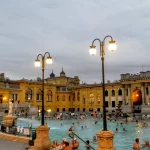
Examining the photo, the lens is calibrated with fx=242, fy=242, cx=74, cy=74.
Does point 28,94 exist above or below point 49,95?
above

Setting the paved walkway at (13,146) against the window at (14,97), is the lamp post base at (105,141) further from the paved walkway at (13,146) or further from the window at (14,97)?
the window at (14,97)

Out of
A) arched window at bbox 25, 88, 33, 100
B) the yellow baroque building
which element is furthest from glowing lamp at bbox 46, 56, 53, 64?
arched window at bbox 25, 88, 33, 100

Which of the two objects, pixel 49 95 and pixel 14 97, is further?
pixel 49 95

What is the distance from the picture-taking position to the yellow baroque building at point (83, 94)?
67.9 meters

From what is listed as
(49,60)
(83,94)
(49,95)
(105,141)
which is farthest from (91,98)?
(105,141)

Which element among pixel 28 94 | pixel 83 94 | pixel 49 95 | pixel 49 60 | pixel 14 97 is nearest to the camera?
pixel 49 60

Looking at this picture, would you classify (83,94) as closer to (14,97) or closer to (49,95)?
(49,95)

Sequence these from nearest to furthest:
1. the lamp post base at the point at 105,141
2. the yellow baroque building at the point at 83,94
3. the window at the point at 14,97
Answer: the lamp post base at the point at 105,141 → the window at the point at 14,97 → the yellow baroque building at the point at 83,94

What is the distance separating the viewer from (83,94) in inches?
3302

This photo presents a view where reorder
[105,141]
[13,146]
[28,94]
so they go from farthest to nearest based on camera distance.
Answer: [28,94] → [13,146] → [105,141]

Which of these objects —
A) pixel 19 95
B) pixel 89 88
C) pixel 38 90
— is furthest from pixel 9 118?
pixel 89 88

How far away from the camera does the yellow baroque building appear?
223ft

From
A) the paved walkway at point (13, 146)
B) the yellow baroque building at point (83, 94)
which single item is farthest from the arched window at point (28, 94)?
the paved walkway at point (13, 146)

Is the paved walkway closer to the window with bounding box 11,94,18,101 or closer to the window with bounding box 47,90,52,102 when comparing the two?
the window with bounding box 11,94,18,101
